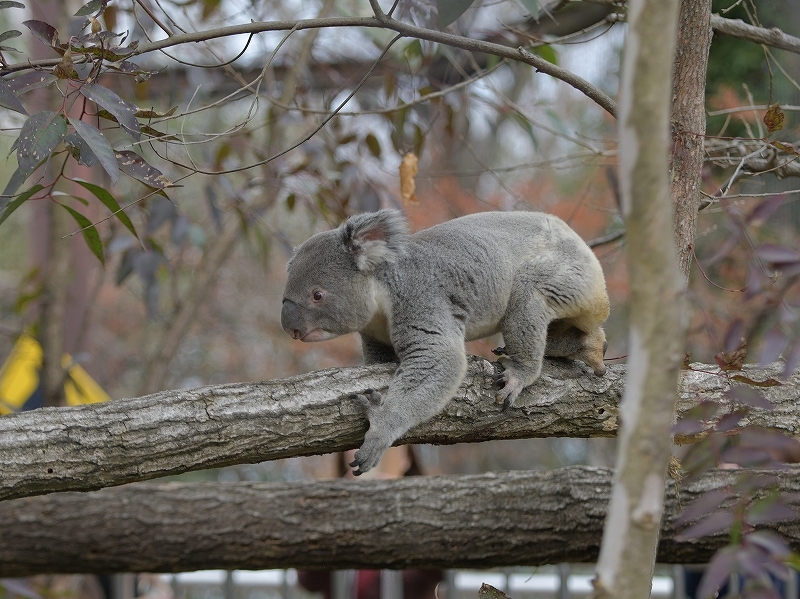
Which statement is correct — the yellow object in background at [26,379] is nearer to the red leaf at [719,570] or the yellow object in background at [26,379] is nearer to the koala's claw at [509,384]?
the koala's claw at [509,384]

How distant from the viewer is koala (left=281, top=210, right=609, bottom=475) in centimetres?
218

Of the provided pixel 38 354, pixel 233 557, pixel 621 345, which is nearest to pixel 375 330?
pixel 233 557

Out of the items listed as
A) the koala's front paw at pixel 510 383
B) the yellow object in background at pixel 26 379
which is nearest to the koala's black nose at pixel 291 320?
the koala's front paw at pixel 510 383

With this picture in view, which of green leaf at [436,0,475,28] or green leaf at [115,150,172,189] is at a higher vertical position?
green leaf at [436,0,475,28]

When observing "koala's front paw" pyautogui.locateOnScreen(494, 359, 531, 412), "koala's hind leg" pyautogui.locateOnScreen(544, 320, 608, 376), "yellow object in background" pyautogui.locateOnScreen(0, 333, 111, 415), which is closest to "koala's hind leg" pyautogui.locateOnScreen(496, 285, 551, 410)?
"koala's front paw" pyautogui.locateOnScreen(494, 359, 531, 412)

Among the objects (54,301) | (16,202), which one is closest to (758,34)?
(16,202)

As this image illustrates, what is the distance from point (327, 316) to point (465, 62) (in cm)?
202

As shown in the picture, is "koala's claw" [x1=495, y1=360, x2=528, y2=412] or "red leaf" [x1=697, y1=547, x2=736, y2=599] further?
"koala's claw" [x1=495, y1=360, x2=528, y2=412]

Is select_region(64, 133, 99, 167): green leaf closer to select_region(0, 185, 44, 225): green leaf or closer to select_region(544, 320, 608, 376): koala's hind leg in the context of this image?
select_region(0, 185, 44, 225): green leaf

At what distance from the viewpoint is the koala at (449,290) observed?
2.18 metres

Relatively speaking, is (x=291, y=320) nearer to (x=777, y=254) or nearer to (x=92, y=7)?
(x=92, y=7)

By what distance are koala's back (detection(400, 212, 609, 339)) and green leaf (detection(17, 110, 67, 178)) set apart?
106cm

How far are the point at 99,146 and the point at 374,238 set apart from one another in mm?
953

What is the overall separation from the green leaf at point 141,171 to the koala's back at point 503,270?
0.83 metres
